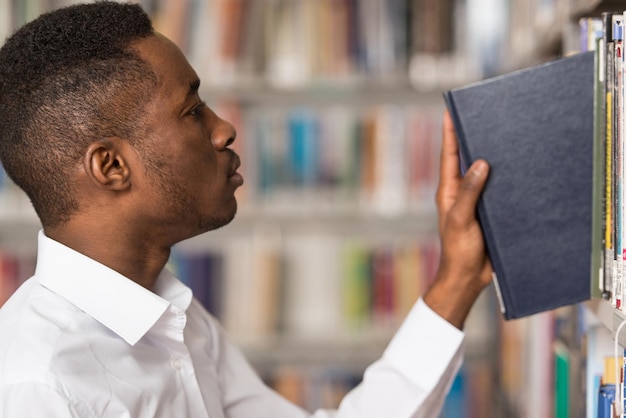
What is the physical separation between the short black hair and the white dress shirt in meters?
0.09

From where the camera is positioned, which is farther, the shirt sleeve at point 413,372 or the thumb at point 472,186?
the shirt sleeve at point 413,372

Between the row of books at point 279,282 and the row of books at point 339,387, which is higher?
the row of books at point 279,282

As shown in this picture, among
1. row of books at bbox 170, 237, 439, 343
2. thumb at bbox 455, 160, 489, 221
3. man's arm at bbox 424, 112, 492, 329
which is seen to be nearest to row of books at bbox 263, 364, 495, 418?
row of books at bbox 170, 237, 439, 343

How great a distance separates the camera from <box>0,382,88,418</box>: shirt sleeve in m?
0.89

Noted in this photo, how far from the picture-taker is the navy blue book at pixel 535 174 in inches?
42.6

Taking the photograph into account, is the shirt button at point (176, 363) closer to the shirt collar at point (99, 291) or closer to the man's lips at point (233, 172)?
the shirt collar at point (99, 291)

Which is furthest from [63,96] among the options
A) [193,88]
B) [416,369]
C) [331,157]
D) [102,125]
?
[331,157]

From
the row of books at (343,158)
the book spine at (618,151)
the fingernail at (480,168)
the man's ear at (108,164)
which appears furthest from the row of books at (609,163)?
the row of books at (343,158)

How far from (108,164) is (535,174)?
56 cm

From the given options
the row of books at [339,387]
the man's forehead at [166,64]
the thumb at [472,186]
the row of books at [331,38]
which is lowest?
the row of books at [339,387]

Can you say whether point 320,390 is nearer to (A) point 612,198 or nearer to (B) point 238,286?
(B) point 238,286

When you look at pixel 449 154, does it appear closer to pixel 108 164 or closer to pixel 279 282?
pixel 108 164

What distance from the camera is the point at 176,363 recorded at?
3.76 feet

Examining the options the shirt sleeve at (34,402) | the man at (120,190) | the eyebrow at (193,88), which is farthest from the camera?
the eyebrow at (193,88)
